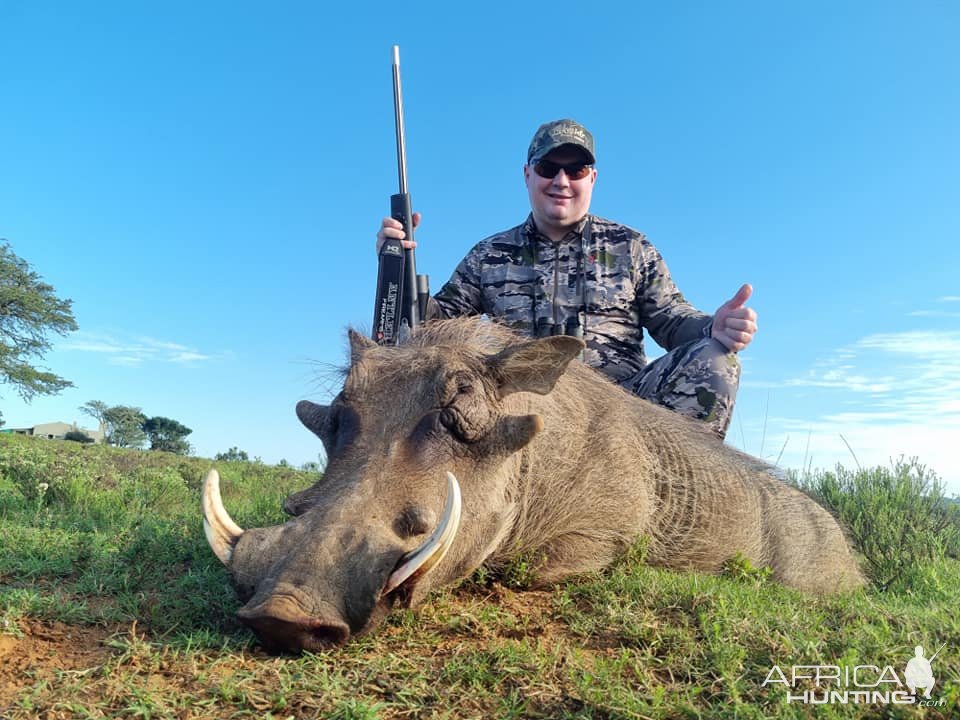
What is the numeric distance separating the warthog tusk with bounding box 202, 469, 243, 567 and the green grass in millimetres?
269

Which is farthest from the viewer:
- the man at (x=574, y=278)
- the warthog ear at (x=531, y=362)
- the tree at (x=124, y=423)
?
the tree at (x=124, y=423)

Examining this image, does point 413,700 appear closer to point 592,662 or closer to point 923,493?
point 592,662

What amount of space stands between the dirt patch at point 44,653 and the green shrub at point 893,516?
456 cm

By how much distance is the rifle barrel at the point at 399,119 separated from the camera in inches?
206

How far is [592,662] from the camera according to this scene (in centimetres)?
222

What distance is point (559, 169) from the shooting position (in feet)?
17.6

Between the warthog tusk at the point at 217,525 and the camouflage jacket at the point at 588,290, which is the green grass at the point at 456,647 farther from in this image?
the camouflage jacket at the point at 588,290

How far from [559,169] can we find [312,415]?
290 centimetres

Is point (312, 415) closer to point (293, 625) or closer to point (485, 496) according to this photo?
point (485, 496)

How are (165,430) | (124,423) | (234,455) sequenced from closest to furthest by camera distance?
(234,455) < (165,430) < (124,423)

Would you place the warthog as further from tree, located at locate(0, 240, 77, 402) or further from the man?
tree, located at locate(0, 240, 77, 402)

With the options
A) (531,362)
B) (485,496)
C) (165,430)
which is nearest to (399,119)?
(531,362)

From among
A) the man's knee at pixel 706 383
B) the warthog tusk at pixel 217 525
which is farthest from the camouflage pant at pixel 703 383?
the warthog tusk at pixel 217 525

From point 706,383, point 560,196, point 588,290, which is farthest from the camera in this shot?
point 560,196
